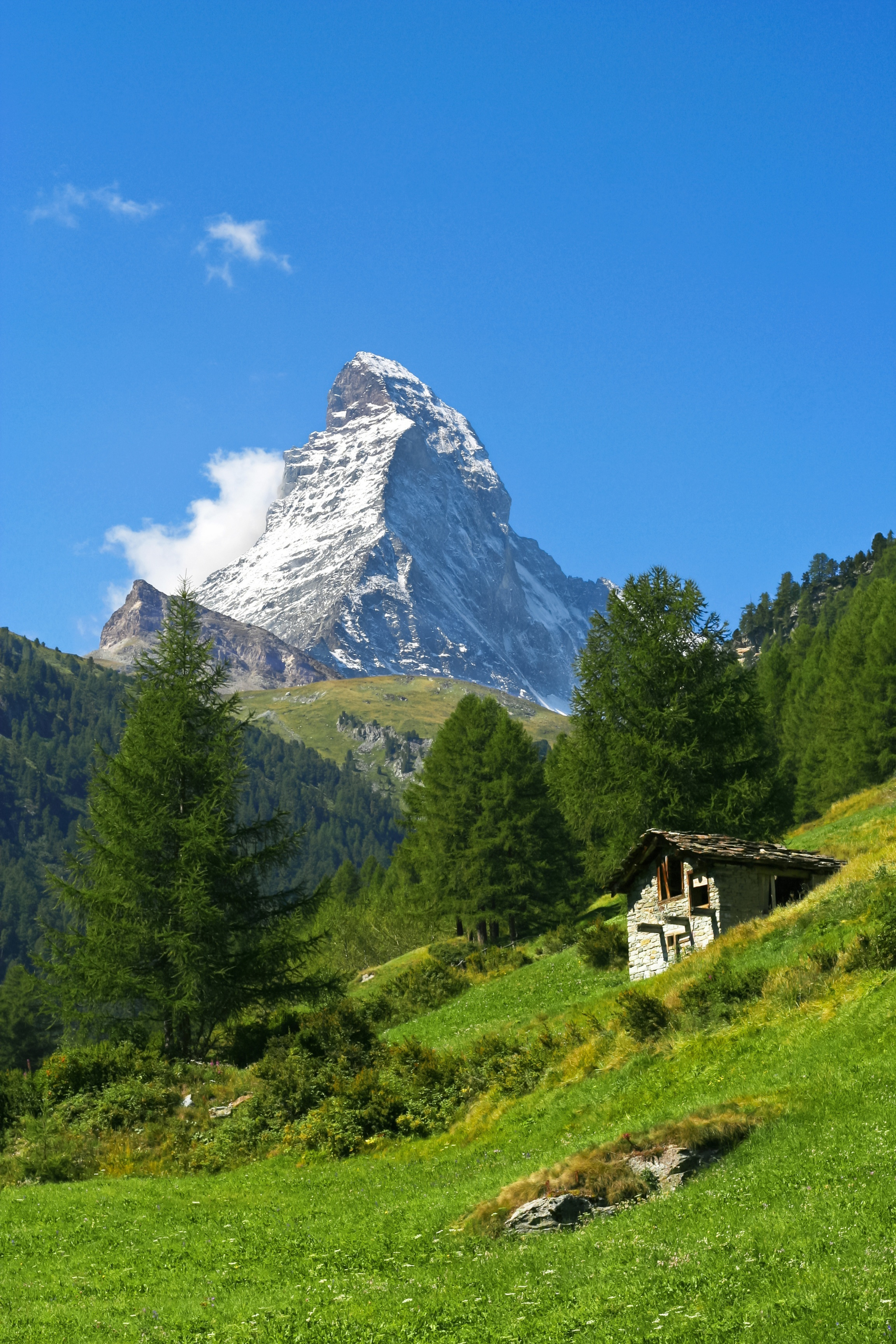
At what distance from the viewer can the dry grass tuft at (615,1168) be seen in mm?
14297

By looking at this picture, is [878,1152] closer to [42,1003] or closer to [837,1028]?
[837,1028]

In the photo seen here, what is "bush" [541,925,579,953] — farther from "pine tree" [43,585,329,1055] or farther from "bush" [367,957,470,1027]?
"pine tree" [43,585,329,1055]

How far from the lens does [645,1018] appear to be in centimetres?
2228

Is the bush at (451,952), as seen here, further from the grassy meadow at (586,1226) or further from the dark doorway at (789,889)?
the grassy meadow at (586,1226)

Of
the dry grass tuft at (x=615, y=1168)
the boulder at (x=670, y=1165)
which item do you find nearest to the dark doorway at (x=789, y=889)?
the dry grass tuft at (x=615, y=1168)

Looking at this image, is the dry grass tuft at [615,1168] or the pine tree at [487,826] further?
the pine tree at [487,826]

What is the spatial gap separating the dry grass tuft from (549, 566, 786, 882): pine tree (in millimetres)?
22852

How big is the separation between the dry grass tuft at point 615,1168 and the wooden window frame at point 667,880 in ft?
49.5

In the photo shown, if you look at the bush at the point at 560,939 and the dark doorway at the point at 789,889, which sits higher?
the dark doorway at the point at 789,889

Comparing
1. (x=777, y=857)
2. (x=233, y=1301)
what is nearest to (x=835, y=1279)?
(x=233, y=1301)

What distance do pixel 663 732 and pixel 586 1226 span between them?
87.9ft

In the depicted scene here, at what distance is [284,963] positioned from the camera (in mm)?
33750

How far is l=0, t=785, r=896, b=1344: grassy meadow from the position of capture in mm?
10406

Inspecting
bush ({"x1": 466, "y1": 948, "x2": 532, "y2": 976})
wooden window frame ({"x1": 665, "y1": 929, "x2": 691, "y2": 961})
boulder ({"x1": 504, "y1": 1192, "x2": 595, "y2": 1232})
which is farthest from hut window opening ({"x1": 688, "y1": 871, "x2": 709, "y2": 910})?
boulder ({"x1": 504, "y1": 1192, "x2": 595, "y2": 1232})
